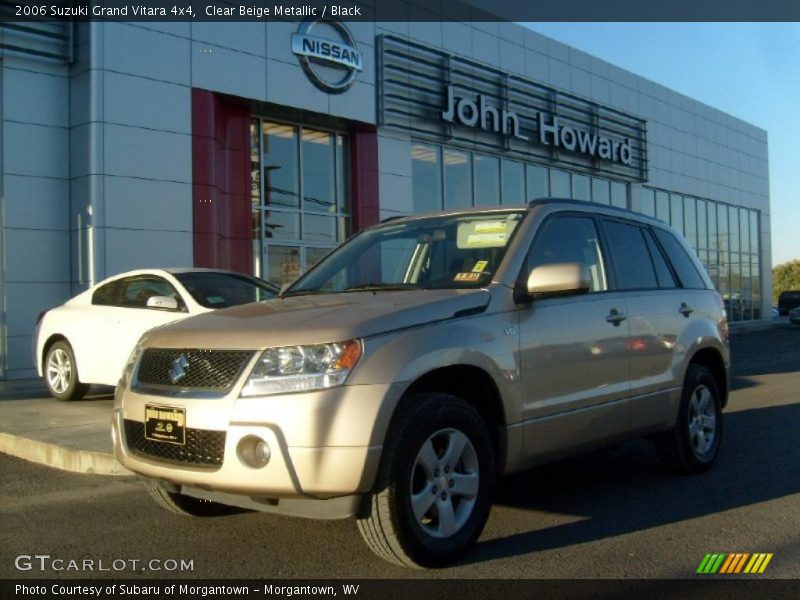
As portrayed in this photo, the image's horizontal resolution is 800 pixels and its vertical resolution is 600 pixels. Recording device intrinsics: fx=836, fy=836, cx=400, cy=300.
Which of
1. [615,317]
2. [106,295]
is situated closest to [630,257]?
[615,317]

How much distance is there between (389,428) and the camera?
12.5 ft

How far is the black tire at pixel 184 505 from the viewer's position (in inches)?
185

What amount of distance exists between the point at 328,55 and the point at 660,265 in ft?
39.4

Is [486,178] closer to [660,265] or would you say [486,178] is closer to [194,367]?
[660,265]

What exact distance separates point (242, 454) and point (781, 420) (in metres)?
6.79

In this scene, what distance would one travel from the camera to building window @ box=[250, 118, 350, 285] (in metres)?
16.4

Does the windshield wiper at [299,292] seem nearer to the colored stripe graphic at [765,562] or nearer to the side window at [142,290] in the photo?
the colored stripe graphic at [765,562]

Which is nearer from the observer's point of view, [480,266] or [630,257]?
[480,266]

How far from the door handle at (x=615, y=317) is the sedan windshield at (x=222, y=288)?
4234 millimetres

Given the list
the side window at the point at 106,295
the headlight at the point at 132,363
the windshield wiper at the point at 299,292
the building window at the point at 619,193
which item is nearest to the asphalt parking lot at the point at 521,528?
the headlight at the point at 132,363

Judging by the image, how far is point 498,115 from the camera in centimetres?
2122

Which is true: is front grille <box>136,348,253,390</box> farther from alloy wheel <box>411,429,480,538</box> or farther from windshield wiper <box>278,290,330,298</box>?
windshield wiper <box>278,290,330,298</box>

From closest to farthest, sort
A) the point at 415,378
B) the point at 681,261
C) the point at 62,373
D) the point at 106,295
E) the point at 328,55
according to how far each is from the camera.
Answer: the point at 415,378 → the point at 681,261 → the point at 106,295 → the point at 62,373 → the point at 328,55
